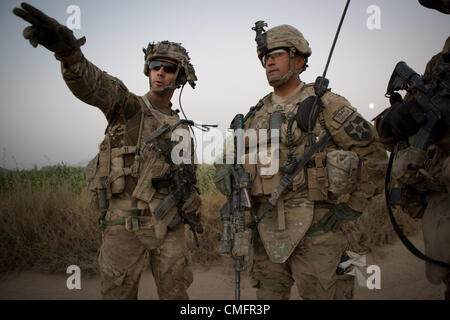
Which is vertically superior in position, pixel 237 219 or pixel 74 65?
pixel 74 65

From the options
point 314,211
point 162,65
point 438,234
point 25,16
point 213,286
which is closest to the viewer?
point 25,16

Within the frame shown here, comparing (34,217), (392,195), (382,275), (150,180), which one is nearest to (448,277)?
(392,195)

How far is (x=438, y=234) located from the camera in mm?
1851

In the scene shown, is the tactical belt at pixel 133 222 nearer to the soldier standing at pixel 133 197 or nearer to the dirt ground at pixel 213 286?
the soldier standing at pixel 133 197

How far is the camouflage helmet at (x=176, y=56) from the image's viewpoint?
3090 mm

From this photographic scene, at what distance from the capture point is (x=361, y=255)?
231 centimetres

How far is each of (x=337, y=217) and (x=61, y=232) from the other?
4862mm

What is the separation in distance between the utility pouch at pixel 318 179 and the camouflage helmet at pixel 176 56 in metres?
1.77

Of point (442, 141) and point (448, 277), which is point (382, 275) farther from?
point (442, 141)

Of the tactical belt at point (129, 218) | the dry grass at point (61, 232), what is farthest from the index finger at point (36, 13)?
the dry grass at point (61, 232)

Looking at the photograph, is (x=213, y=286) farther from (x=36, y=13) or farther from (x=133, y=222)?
(x=36, y=13)

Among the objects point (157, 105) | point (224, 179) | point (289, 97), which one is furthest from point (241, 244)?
point (157, 105)

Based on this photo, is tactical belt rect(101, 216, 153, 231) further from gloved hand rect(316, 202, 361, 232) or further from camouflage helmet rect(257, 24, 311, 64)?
camouflage helmet rect(257, 24, 311, 64)

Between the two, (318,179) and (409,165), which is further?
(318,179)
